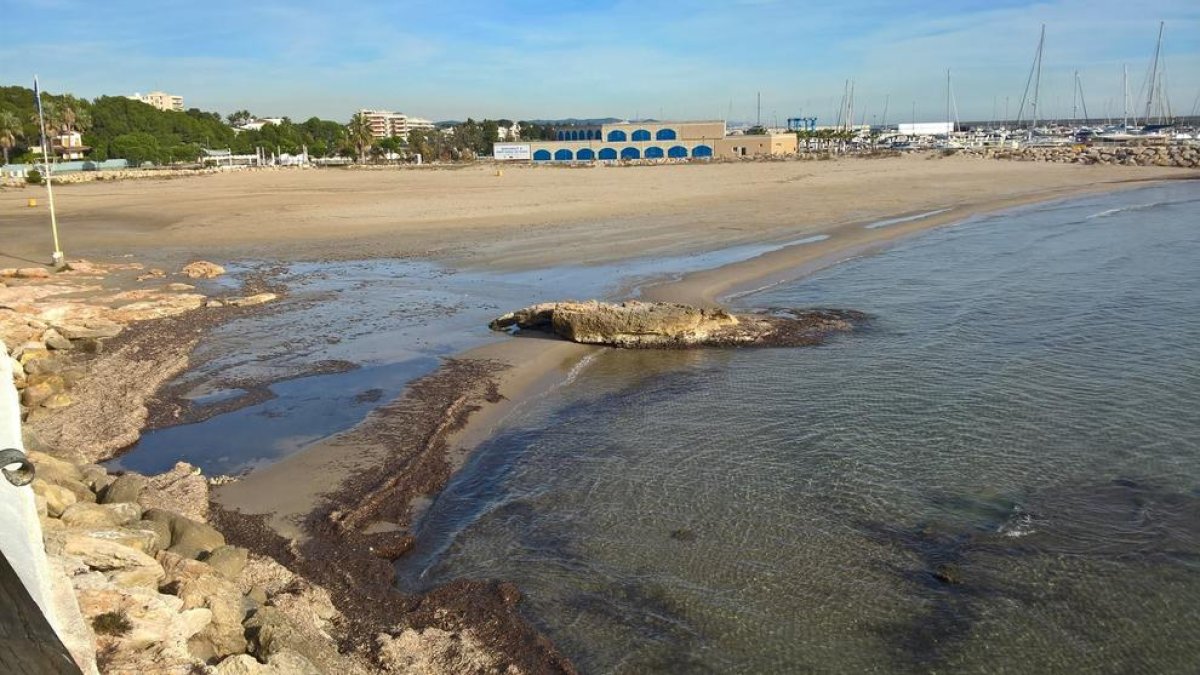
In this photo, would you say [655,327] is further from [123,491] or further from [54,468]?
[54,468]

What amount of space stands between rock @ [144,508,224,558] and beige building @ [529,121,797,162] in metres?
103

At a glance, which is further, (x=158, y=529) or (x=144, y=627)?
(x=158, y=529)

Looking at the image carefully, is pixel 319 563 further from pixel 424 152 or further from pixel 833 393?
pixel 424 152

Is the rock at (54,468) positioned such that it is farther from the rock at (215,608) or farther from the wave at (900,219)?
the wave at (900,219)

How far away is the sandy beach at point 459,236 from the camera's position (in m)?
10.0

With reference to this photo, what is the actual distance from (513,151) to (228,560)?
366ft

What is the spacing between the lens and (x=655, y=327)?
58.9 feet

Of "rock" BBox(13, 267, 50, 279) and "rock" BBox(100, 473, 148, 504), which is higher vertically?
"rock" BBox(13, 267, 50, 279)

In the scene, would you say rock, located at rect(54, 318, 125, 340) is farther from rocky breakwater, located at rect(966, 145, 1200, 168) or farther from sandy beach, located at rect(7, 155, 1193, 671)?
rocky breakwater, located at rect(966, 145, 1200, 168)

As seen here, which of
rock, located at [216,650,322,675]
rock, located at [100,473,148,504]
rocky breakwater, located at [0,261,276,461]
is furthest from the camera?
rocky breakwater, located at [0,261,276,461]

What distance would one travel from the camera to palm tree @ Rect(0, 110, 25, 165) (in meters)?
89.9

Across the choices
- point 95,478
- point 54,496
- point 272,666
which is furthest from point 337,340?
point 272,666

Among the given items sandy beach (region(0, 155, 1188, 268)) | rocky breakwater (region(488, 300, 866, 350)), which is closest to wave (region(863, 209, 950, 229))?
sandy beach (region(0, 155, 1188, 268))

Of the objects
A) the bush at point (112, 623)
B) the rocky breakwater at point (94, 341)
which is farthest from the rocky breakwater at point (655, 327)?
the bush at point (112, 623)
